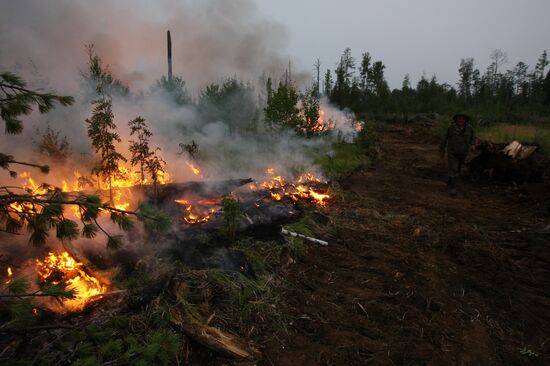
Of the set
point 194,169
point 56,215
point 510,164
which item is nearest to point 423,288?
point 56,215

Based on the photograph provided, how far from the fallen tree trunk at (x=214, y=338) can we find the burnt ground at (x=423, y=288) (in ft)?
0.80

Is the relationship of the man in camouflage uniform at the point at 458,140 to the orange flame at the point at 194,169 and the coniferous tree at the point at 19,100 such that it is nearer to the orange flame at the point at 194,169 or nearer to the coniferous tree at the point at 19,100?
the orange flame at the point at 194,169

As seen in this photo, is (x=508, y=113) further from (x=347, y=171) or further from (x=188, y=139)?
(x=188, y=139)

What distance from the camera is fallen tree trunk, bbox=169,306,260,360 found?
3115 mm

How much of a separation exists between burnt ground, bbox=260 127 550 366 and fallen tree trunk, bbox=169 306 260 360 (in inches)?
9.6

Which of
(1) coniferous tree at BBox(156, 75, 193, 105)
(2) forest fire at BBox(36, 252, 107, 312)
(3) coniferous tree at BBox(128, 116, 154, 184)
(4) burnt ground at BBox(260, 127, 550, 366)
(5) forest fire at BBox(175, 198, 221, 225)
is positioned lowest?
(4) burnt ground at BBox(260, 127, 550, 366)

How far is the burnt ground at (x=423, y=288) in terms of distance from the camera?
3.28 metres

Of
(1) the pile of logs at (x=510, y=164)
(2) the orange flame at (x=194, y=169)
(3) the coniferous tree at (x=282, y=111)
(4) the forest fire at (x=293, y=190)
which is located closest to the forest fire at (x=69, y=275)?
(4) the forest fire at (x=293, y=190)

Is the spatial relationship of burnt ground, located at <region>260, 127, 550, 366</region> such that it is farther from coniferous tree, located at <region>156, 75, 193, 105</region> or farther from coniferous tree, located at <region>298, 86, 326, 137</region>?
coniferous tree, located at <region>156, 75, 193, 105</region>

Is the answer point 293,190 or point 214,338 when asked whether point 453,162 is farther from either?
point 214,338

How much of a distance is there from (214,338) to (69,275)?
2115 mm

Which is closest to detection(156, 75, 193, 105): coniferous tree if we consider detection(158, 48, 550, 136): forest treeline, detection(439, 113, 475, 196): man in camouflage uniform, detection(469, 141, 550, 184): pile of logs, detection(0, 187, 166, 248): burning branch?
detection(158, 48, 550, 136): forest treeline

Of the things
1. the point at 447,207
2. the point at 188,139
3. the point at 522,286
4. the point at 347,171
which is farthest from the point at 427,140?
the point at 522,286

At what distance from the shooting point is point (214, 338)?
319 cm
